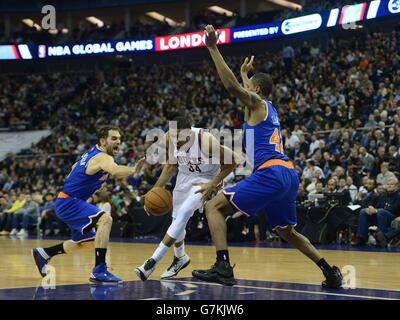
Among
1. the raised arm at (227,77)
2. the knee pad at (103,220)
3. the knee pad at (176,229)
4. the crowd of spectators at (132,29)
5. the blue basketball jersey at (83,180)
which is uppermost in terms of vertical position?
the crowd of spectators at (132,29)

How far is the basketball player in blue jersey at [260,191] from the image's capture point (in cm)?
651

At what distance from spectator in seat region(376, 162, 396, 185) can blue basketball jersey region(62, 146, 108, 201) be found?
26.3ft

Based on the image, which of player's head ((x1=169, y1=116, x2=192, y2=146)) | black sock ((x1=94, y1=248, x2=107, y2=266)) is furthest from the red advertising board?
black sock ((x1=94, y1=248, x2=107, y2=266))

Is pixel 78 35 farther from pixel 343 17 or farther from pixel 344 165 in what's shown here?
pixel 344 165

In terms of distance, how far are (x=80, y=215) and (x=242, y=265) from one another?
2.99 meters

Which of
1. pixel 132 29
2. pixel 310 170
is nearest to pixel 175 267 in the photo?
pixel 310 170

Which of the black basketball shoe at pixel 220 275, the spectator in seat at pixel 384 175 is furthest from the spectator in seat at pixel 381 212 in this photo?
the black basketball shoe at pixel 220 275

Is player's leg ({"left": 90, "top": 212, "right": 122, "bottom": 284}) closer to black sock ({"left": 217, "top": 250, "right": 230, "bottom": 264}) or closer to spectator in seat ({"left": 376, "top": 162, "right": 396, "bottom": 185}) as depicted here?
black sock ({"left": 217, "top": 250, "right": 230, "bottom": 264})

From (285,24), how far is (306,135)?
881cm

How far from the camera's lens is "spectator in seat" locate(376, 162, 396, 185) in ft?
46.4

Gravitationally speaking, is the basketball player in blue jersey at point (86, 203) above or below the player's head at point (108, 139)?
below

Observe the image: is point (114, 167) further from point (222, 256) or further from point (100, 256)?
point (222, 256)

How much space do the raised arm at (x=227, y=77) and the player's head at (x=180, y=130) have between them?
131 cm

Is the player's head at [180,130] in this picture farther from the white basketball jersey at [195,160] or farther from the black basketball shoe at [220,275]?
the black basketball shoe at [220,275]
